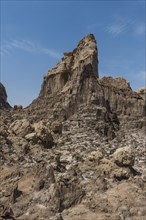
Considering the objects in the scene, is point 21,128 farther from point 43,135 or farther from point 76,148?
point 76,148

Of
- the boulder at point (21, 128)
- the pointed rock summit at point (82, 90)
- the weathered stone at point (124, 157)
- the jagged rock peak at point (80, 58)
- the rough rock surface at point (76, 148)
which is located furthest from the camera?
the jagged rock peak at point (80, 58)

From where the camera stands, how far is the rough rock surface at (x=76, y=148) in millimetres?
36875

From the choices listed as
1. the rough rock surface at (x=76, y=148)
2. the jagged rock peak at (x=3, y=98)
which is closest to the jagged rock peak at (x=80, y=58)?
the rough rock surface at (x=76, y=148)

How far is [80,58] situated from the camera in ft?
219

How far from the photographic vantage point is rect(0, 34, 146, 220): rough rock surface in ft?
121

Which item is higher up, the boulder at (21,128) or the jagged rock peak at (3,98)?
the jagged rock peak at (3,98)

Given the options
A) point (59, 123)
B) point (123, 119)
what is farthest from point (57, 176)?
point (123, 119)

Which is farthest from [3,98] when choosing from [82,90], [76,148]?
[76,148]

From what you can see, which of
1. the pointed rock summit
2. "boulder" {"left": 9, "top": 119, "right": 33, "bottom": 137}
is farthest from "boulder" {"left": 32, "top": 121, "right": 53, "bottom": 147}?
the pointed rock summit

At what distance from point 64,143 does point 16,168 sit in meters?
11.6

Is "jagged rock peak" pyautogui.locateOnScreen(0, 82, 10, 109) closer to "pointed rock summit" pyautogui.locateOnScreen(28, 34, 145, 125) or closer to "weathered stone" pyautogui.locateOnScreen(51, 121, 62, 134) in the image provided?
"pointed rock summit" pyautogui.locateOnScreen(28, 34, 145, 125)

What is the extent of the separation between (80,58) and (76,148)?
20863 millimetres

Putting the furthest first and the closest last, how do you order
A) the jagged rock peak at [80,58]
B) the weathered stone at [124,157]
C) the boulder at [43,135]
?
the jagged rock peak at [80,58]
the boulder at [43,135]
the weathered stone at [124,157]

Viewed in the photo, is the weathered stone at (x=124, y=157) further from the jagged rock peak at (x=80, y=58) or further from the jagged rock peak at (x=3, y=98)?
the jagged rock peak at (x=3, y=98)
